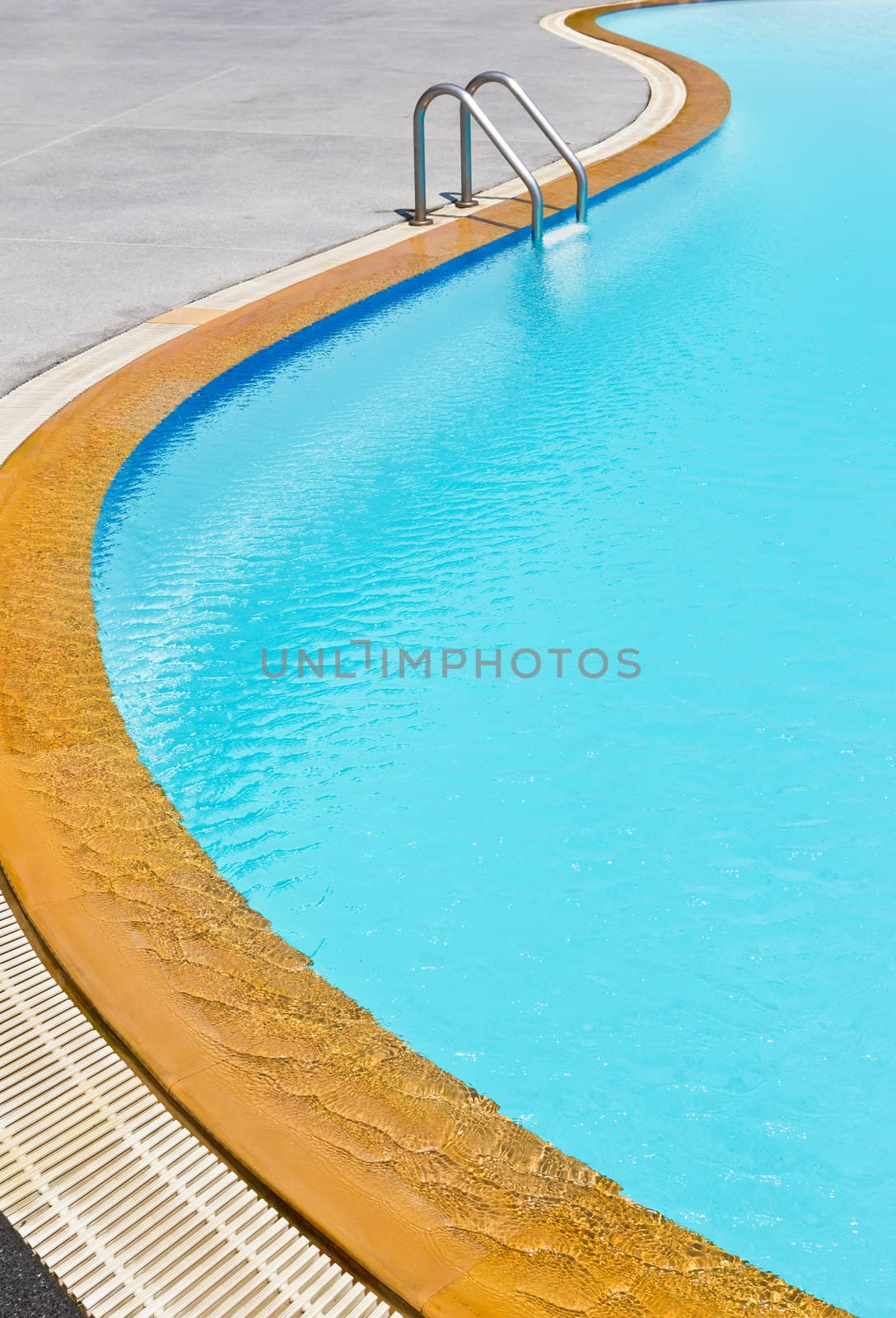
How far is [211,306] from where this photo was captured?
745 cm

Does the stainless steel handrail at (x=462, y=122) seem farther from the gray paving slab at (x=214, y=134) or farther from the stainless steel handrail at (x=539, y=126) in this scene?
the gray paving slab at (x=214, y=134)

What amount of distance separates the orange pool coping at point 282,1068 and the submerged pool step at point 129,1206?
2.6 inches

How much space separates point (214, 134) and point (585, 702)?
9186mm

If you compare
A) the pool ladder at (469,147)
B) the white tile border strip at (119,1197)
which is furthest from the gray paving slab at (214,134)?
the white tile border strip at (119,1197)

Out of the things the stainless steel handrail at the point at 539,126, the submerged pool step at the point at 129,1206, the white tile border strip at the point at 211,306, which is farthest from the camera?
the stainless steel handrail at the point at 539,126

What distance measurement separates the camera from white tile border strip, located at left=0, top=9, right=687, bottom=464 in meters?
6.14

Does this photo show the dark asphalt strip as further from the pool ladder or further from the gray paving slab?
the pool ladder

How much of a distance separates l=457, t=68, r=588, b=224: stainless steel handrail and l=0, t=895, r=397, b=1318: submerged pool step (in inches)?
284

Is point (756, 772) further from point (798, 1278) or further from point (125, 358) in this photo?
point (125, 358)

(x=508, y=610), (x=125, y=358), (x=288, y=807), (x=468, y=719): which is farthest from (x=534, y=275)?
(x=288, y=807)

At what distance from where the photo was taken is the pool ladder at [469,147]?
8.11m

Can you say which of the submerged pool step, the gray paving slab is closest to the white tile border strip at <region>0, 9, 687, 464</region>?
the gray paving slab

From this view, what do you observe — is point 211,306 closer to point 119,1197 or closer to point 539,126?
point 539,126

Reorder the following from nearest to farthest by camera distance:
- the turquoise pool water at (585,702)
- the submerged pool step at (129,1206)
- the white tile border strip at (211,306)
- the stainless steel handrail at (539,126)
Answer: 1. the submerged pool step at (129,1206)
2. the turquoise pool water at (585,702)
3. the white tile border strip at (211,306)
4. the stainless steel handrail at (539,126)
